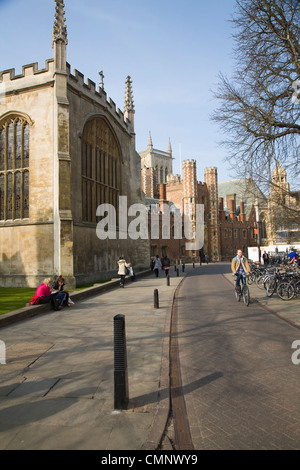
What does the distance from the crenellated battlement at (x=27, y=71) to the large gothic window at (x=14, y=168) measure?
216 cm

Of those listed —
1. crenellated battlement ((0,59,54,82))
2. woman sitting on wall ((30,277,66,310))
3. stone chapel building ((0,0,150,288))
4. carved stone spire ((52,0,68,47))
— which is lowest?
woman sitting on wall ((30,277,66,310))

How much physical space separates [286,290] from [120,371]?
9.46 m

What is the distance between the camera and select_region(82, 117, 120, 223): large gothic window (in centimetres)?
1928

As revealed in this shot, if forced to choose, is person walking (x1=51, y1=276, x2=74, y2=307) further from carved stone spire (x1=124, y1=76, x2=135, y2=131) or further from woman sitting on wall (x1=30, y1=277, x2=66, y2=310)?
carved stone spire (x1=124, y1=76, x2=135, y2=131)

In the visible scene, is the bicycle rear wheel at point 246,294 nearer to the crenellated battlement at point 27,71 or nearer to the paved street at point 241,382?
the paved street at point 241,382

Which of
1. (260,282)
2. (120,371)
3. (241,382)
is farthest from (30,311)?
(260,282)

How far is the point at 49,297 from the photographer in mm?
9867

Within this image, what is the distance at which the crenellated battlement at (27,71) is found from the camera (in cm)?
1689

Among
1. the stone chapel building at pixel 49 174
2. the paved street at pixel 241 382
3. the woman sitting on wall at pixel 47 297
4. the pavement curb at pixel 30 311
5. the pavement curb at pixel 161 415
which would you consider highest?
the stone chapel building at pixel 49 174

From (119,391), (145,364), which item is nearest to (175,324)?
(145,364)

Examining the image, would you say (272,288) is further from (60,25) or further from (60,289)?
(60,25)

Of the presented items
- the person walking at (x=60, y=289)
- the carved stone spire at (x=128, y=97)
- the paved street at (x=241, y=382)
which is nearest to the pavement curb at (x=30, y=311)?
the person walking at (x=60, y=289)

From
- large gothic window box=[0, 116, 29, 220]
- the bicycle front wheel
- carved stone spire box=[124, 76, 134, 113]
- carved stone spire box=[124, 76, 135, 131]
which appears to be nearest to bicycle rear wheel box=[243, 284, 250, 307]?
the bicycle front wheel

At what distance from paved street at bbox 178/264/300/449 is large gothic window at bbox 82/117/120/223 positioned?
500 inches
